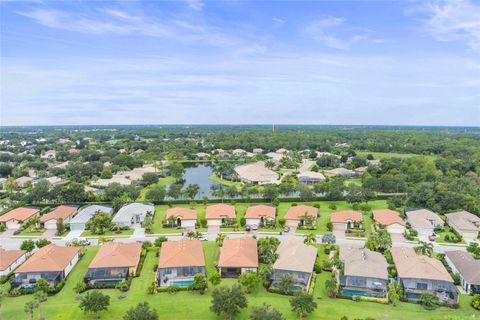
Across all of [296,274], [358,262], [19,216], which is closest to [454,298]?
[358,262]

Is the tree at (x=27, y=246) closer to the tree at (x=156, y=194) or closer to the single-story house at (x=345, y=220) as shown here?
the tree at (x=156, y=194)

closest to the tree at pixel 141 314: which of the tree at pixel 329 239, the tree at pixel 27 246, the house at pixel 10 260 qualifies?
the house at pixel 10 260

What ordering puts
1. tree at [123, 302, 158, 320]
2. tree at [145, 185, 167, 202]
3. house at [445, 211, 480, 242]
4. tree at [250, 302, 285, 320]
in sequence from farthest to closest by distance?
tree at [145, 185, 167, 202] < house at [445, 211, 480, 242] < tree at [123, 302, 158, 320] < tree at [250, 302, 285, 320]

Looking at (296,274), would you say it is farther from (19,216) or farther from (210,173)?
(210,173)

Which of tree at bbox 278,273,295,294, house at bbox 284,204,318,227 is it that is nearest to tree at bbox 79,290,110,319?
tree at bbox 278,273,295,294

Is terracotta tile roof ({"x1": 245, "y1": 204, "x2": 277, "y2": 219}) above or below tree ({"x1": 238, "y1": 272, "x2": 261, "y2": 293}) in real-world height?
above

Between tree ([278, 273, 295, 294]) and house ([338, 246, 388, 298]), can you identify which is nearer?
tree ([278, 273, 295, 294])

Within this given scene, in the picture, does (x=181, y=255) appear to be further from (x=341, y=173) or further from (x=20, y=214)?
(x=341, y=173)

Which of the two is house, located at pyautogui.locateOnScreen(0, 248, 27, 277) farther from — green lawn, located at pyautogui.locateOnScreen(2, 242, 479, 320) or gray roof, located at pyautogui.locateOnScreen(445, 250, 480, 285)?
gray roof, located at pyautogui.locateOnScreen(445, 250, 480, 285)
